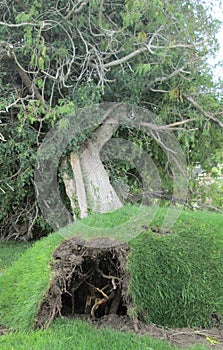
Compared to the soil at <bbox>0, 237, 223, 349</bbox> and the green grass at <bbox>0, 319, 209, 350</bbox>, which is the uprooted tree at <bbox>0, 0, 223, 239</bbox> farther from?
the green grass at <bbox>0, 319, 209, 350</bbox>

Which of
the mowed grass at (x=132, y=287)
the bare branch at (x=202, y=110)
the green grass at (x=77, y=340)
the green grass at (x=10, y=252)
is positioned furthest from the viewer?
the bare branch at (x=202, y=110)

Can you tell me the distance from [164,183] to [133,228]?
574 centimetres

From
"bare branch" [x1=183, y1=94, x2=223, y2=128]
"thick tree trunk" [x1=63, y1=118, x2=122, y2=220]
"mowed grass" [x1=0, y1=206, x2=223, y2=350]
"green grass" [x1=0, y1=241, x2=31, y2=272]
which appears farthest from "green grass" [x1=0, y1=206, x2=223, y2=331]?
"bare branch" [x1=183, y1=94, x2=223, y2=128]

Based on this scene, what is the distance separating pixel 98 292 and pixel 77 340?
70cm

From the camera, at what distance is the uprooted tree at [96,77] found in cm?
739

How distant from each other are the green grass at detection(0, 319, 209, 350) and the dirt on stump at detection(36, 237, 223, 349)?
120mm

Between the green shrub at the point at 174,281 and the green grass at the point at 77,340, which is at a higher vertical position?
the green shrub at the point at 174,281

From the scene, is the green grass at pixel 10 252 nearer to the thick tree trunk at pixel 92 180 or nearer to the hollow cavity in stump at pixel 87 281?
the thick tree trunk at pixel 92 180

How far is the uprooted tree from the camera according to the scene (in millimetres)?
7391

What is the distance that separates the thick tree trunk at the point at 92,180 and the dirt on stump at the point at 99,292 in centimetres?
370

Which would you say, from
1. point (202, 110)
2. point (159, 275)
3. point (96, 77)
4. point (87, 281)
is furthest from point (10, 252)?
point (159, 275)

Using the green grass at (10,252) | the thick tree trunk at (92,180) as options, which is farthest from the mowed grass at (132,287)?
the thick tree trunk at (92,180)

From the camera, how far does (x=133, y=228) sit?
11.9 feet

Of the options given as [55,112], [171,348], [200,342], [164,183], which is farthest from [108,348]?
[164,183]
